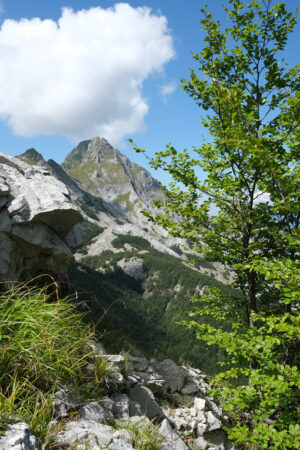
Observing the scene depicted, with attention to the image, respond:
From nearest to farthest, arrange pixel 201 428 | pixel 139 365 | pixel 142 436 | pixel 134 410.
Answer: pixel 142 436, pixel 134 410, pixel 201 428, pixel 139 365

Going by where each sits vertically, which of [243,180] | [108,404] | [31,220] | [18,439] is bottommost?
[108,404]

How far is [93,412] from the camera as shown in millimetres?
3533

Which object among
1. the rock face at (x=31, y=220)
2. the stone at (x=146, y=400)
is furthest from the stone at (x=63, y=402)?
the rock face at (x=31, y=220)

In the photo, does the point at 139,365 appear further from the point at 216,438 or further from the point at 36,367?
the point at 36,367

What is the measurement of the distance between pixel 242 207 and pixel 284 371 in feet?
13.1

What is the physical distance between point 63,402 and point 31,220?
938cm

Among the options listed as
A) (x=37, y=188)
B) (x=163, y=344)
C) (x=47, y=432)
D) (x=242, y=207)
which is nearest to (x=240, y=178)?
(x=242, y=207)

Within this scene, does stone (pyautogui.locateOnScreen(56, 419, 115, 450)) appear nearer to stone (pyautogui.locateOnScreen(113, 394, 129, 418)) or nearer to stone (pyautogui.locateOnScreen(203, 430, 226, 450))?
stone (pyautogui.locateOnScreen(113, 394, 129, 418))

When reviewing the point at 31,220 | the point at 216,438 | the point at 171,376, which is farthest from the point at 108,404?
the point at 31,220

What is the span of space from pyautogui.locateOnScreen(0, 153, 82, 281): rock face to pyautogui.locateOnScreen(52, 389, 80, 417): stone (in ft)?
24.9

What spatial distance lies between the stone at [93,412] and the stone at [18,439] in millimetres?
1000

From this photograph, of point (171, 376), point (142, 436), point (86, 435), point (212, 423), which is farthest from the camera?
point (171, 376)

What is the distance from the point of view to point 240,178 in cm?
625

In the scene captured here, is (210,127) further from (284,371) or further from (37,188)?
(37,188)
